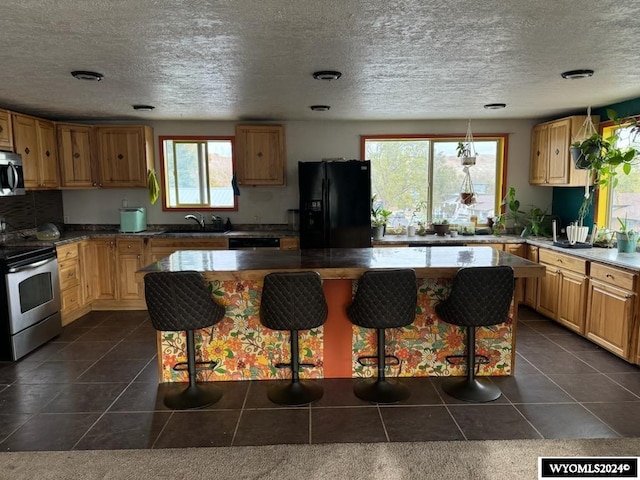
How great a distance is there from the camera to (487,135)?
5.74m

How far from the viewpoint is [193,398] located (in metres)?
3.03

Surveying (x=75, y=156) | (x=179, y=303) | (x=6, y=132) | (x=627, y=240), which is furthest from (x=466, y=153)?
(x=6, y=132)

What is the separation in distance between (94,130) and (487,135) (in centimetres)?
492

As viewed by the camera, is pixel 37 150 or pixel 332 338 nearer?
pixel 332 338

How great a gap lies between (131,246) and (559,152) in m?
5.12

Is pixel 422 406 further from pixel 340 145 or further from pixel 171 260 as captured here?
pixel 340 145

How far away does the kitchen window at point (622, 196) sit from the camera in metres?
4.32

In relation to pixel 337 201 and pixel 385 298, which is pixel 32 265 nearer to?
pixel 337 201

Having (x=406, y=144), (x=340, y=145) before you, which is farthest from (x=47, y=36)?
(x=406, y=144)

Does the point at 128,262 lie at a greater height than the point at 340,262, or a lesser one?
lesser

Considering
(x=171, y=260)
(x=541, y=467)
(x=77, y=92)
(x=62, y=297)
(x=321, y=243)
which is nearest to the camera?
(x=541, y=467)

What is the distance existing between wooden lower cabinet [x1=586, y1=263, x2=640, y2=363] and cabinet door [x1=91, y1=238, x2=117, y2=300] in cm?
506

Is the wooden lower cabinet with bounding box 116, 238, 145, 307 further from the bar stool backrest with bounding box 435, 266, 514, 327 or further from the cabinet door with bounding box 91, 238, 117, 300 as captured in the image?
the bar stool backrest with bounding box 435, 266, 514, 327

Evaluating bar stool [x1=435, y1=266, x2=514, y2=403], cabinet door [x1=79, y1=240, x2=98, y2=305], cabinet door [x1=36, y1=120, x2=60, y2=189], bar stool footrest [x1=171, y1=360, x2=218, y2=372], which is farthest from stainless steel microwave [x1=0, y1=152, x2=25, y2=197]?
bar stool [x1=435, y1=266, x2=514, y2=403]
